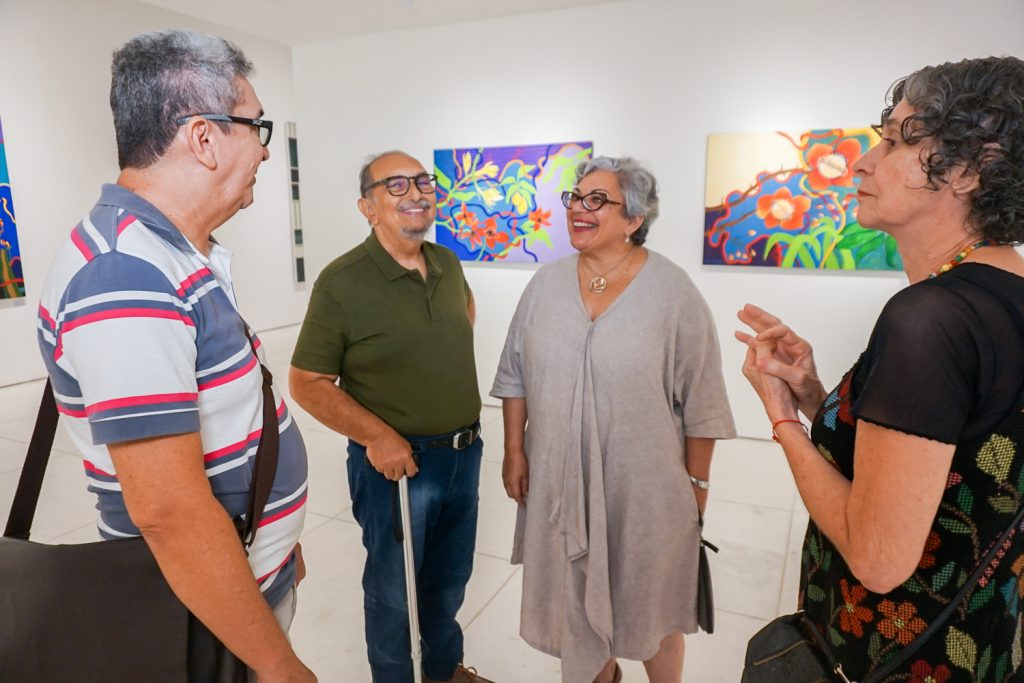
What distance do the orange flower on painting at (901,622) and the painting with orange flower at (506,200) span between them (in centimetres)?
430

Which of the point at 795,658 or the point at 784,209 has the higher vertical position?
the point at 784,209

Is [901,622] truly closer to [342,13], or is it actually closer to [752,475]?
[752,475]

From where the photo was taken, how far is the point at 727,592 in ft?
9.50

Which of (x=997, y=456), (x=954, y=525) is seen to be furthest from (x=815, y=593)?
(x=997, y=456)

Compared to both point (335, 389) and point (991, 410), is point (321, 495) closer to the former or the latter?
point (335, 389)

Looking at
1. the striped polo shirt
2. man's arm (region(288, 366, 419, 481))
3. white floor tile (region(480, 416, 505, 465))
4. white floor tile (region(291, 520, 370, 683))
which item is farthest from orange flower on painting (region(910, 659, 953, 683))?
white floor tile (region(480, 416, 505, 465))

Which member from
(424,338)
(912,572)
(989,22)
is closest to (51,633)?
(424,338)

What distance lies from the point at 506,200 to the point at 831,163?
2.52 meters

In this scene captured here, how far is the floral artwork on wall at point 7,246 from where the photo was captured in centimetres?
589

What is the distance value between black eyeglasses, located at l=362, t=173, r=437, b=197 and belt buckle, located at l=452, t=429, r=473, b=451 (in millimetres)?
857

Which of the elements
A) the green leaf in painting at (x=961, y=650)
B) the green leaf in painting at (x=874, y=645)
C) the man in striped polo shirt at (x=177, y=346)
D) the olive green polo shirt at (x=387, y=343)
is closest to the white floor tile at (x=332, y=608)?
the olive green polo shirt at (x=387, y=343)

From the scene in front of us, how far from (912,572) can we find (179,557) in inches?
45.9

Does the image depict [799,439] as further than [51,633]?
Yes

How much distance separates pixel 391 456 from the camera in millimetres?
1854
